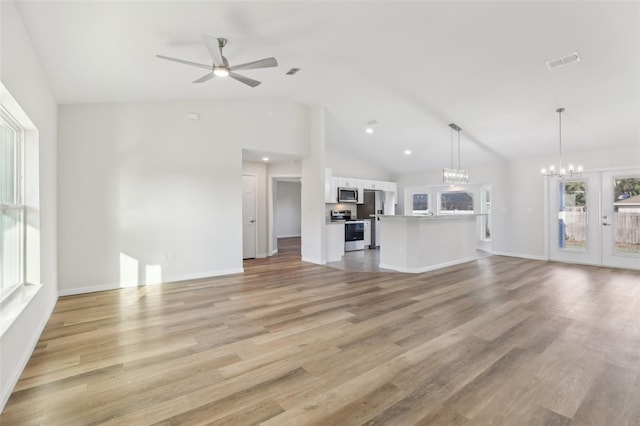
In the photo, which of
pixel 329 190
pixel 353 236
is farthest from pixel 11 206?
pixel 353 236

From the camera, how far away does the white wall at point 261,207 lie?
294 inches

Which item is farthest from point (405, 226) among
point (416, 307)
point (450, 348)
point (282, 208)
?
point (282, 208)

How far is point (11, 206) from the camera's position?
8.16 ft

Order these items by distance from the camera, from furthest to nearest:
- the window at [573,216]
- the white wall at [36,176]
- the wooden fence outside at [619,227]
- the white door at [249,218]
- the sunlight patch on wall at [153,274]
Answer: the white door at [249,218], the window at [573,216], the wooden fence outside at [619,227], the sunlight patch on wall at [153,274], the white wall at [36,176]

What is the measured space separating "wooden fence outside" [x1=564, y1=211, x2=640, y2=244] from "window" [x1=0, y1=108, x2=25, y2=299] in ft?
30.9

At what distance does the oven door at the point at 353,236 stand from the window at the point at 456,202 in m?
2.94

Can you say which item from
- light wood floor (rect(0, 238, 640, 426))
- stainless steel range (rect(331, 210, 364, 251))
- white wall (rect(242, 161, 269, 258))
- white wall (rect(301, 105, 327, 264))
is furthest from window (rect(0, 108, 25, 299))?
stainless steel range (rect(331, 210, 364, 251))

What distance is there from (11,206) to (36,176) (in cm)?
64

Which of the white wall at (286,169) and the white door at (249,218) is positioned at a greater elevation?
the white wall at (286,169)

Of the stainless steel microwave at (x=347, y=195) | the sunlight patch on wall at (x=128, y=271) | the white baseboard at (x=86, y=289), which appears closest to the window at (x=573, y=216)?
the stainless steel microwave at (x=347, y=195)

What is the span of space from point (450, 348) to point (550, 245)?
6191 mm

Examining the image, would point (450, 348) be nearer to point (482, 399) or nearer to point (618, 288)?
point (482, 399)

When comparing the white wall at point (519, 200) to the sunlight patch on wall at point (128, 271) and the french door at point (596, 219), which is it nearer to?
the french door at point (596, 219)

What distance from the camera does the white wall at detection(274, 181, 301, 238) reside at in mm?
12406
